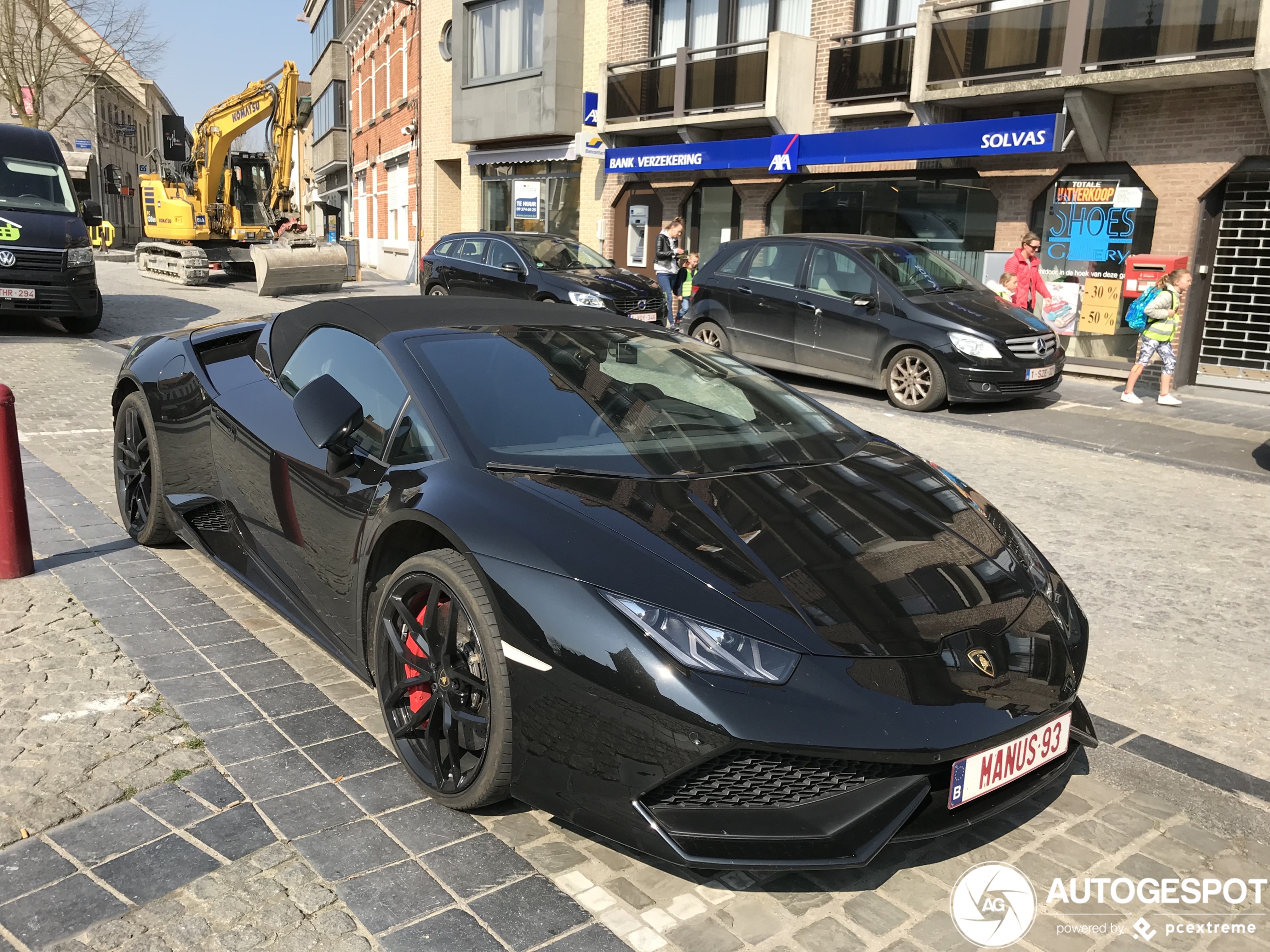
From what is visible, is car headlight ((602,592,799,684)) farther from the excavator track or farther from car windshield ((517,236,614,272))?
the excavator track

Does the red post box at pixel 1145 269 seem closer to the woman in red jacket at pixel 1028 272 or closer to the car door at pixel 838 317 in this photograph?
the woman in red jacket at pixel 1028 272

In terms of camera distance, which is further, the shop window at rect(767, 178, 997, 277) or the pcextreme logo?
the shop window at rect(767, 178, 997, 277)

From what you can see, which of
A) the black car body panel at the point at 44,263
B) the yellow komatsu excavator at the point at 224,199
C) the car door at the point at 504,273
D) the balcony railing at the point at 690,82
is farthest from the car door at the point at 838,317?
the yellow komatsu excavator at the point at 224,199

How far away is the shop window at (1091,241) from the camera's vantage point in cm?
1407

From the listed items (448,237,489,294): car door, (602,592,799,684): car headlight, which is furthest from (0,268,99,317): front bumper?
(602,592,799,684): car headlight

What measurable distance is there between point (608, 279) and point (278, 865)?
1276cm

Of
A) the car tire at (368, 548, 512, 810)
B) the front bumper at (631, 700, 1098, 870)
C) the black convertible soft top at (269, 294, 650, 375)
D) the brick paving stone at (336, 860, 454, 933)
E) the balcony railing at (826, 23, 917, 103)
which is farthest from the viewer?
the balcony railing at (826, 23, 917, 103)

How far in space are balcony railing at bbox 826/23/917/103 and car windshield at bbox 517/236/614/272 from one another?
210 inches

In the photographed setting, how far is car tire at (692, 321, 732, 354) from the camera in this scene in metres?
13.0

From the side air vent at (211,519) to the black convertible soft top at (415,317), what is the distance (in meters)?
0.67

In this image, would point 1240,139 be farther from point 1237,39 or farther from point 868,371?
point 868,371

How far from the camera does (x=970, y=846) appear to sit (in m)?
2.89

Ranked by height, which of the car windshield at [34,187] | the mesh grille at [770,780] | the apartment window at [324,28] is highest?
the apartment window at [324,28]

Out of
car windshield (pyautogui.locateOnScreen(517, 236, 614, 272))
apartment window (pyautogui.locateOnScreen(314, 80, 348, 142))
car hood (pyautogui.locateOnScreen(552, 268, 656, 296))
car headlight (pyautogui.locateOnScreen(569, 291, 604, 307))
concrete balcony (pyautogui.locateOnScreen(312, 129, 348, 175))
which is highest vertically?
apartment window (pyautogui.locateOnScreen(314, 80, 348, 142))
